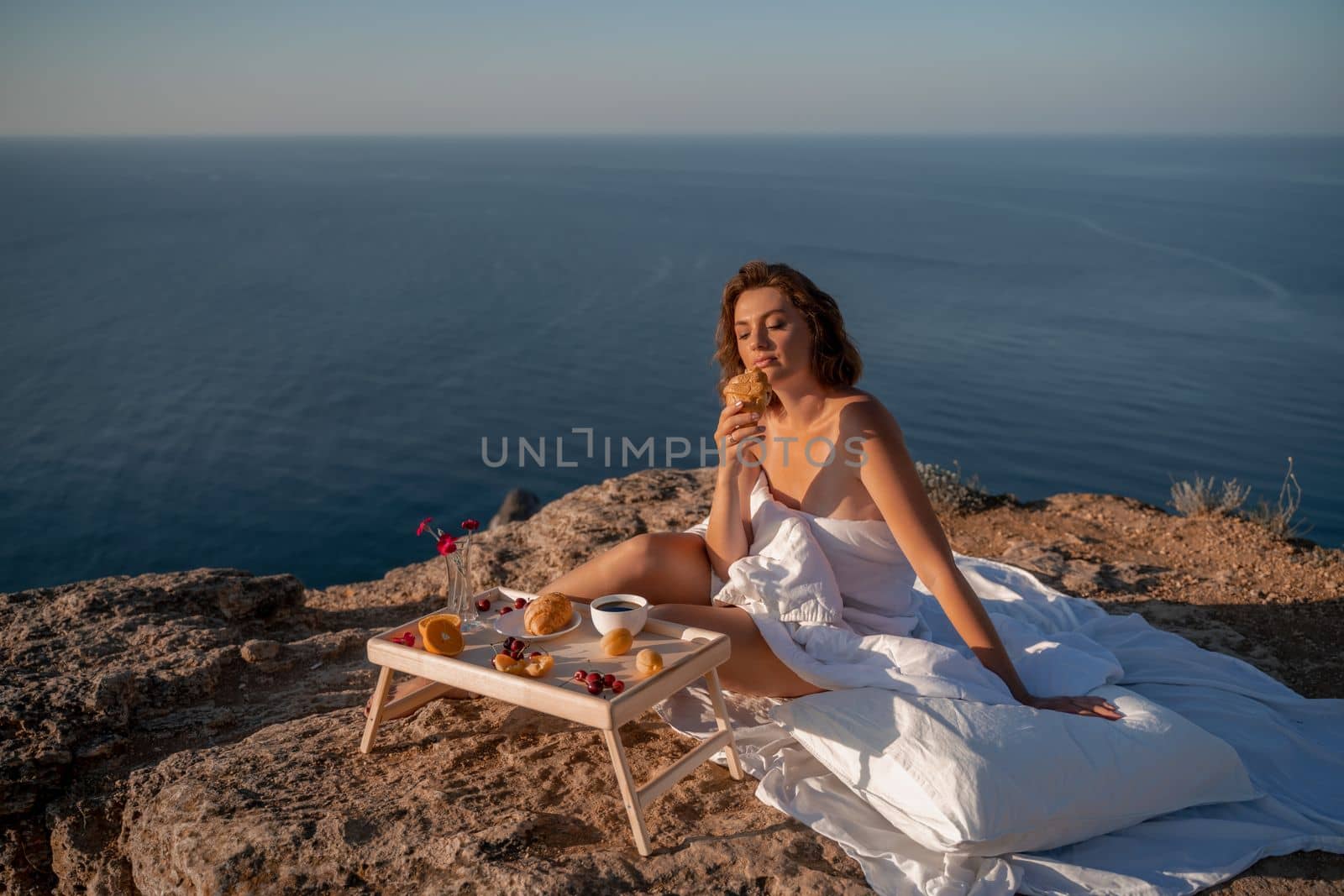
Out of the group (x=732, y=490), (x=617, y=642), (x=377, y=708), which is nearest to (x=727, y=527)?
(x=732, y=490)

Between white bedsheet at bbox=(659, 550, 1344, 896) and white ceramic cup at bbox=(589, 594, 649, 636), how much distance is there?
1.32 ft

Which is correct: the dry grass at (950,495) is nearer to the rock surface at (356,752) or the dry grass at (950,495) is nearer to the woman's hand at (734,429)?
the rock surface at (356,752)

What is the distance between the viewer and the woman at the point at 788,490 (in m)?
3.23

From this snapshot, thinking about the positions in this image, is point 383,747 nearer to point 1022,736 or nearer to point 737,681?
point 737,681

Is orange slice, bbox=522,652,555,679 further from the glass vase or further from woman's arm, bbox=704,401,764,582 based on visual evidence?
woman's arm, bbox=704,401,764,582

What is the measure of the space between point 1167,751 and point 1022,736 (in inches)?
18.8

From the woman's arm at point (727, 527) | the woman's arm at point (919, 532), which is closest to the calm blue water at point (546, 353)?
the woman's arm at point (919, 532)

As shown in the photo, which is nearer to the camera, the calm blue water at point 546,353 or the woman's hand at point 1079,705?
the woman's hand at point 1079,705

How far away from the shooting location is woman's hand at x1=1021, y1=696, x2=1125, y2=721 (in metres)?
3.05

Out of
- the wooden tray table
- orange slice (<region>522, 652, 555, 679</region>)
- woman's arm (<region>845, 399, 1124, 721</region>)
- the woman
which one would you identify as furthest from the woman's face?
orange slice (<region>522, 652, 555, 679</region>)

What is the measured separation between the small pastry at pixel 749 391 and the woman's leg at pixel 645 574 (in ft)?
1.83

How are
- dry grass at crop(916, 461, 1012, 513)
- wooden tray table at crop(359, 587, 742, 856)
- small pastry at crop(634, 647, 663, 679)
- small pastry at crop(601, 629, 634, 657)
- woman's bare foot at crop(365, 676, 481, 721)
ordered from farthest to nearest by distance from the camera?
dry grass at crop(916, 461, 1012, 513)
woman's bare foot at crop(365, 676, 481, 721)
small pastry at crop(601, 629, 634, 657)
small pastry at crop(634, 647, 663, 679)
wooden tray table at crop(359, 587, 742, 856)

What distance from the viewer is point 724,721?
10.2 feet

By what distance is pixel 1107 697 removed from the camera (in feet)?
10.3
